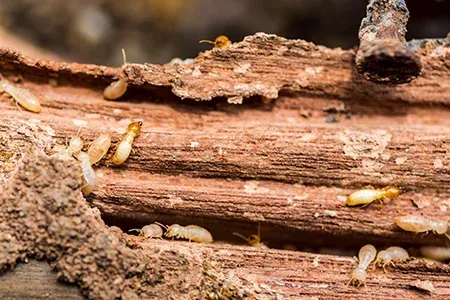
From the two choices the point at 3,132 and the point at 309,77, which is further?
the point at 309,77

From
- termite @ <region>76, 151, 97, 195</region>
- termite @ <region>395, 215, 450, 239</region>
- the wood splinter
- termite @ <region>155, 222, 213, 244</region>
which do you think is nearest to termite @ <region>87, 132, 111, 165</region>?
termite @ <region>76, 151, 97, 195</region>

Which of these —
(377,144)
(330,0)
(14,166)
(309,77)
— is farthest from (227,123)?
(330,0)

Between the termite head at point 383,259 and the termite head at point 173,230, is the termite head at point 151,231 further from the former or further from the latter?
the termite head at point 383,259

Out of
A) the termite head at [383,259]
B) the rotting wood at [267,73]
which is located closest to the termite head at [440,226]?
the termite head at [383,259]

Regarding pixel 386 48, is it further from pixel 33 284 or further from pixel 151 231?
pixel 33 284

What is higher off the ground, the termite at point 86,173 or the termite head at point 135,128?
the termite head at point 135,128

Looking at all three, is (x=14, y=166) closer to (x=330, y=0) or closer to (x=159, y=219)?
(x=159, y=219)

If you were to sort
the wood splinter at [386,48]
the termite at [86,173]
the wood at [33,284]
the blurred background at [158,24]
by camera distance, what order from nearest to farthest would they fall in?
1. the wood splinter at [386,48]
2. the wood at [33,284]
3. the termite at [86,173]
4. the blurred background at [158,24]
